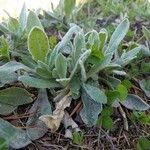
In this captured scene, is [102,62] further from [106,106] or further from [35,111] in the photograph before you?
[35,111]

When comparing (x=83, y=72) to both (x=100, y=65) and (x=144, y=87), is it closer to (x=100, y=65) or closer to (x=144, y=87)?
(x=100, y=65)

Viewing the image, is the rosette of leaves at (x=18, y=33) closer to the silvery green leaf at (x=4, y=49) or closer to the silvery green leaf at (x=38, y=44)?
the silvery green leaf at (x=4, y=49)

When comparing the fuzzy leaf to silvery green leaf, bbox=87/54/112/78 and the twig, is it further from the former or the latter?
the twig

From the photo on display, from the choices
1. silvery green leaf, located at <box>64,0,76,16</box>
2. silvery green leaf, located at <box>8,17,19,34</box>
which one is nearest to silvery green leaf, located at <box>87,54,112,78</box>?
silvery green leaf, located at <box>8,17,19,34</box>

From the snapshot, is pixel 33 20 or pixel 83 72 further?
pixel 33 20

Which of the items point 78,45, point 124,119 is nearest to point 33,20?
point 78,45

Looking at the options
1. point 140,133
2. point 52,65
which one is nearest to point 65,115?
point 52,65

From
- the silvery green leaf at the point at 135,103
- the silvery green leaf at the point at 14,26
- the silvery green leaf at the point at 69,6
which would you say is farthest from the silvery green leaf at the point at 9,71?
the silvery green leaf at the point at 69,6
